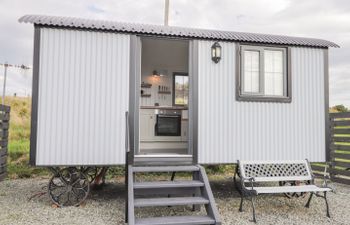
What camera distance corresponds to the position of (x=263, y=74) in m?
5.38

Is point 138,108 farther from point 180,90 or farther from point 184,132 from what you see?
point 180,90

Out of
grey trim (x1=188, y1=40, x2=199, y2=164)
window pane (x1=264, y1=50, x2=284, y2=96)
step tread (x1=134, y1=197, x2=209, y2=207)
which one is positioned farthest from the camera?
window pane (x1=264, y1=50, x2=284, y2=96)

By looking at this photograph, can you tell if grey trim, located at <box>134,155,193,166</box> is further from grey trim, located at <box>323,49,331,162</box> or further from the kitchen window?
the kitchen window

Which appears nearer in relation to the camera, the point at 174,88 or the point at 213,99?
the point at 213,99

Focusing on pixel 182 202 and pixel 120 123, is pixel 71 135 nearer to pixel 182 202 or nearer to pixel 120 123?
pixel 120 123

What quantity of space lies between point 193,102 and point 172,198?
167cm

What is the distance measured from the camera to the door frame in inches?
191

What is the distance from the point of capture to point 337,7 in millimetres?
12422

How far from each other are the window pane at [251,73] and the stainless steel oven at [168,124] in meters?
2.44

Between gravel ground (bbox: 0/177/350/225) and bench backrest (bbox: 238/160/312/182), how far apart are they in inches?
20.7

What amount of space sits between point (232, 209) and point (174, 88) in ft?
13.3

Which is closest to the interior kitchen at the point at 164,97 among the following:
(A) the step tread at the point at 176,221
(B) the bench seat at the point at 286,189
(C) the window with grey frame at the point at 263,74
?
(C) the window with grey frame at the point at 263,74

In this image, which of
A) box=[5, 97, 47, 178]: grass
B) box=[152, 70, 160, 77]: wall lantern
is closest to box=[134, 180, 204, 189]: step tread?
box=[152, 70, 160, 77]: wall lantern

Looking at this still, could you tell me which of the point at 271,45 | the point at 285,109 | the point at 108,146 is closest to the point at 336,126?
the point at 285,109
